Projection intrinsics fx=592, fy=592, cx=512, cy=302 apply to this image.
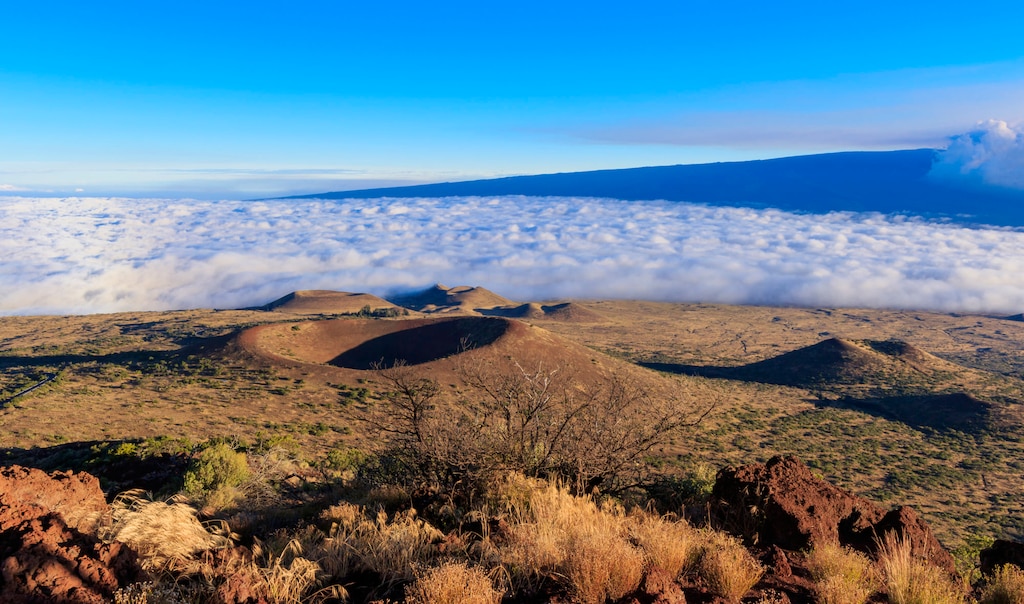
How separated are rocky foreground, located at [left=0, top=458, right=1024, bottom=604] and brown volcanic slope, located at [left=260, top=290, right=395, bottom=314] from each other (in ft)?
242

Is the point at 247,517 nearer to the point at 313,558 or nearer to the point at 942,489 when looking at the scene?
the point at 313,558

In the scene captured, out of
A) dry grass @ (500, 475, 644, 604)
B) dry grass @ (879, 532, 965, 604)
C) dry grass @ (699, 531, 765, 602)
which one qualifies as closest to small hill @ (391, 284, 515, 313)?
dry grass @ (500, 475, 644, 604)

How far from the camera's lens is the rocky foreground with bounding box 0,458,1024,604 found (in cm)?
392

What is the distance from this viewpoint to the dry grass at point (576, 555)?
4.23m

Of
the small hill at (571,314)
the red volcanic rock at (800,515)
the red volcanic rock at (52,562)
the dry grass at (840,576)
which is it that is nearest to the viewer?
the red volcanic rock at (52,562)

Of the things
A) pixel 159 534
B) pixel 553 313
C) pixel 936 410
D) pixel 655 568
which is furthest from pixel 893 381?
pixel 159 534

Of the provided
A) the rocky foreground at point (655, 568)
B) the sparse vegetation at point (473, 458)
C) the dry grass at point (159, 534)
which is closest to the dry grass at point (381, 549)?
the sparse vegetation at point (473, 458)

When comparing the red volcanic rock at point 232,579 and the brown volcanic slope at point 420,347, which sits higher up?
the red volcanic rock at point 232,579

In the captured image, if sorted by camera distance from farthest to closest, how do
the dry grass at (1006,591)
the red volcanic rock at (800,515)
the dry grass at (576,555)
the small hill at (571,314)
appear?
the small hill at (571,314)
the red volcanic rock at (800,515)
the dry grass at (1006,591)
the dry grass at (576,555)

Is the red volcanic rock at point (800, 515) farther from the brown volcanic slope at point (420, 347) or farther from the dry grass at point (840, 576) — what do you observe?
the brown volcanic slope at point (420, 347)

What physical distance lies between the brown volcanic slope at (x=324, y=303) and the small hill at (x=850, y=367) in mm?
49919

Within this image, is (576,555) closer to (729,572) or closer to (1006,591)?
(729,572)

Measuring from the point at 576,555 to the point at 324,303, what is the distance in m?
83.9

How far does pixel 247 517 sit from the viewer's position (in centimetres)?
693
